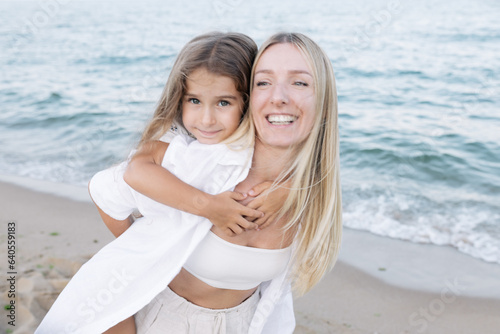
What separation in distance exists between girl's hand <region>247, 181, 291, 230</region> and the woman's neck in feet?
0.22

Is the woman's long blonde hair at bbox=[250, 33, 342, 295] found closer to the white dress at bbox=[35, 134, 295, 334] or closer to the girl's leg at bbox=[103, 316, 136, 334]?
the white dress at bbox=[35, 134, 295, 334]

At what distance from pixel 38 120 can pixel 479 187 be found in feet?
24.7

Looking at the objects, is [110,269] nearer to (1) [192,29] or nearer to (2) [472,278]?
(2) [472,278]

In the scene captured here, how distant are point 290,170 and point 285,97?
1.05 ft

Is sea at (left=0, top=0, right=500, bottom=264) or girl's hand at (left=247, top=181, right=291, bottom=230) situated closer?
girl's hand at (left=247, top=181, right=291, bottom=230)

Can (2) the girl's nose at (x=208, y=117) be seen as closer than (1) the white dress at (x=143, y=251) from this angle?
No

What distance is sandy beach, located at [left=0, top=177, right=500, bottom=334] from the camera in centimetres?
352

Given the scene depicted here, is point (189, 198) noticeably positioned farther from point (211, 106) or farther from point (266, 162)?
point (211, 106)

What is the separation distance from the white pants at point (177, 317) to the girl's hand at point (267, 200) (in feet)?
1.48

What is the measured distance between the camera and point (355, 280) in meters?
4.13

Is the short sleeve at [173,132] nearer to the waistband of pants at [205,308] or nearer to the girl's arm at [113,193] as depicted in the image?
the girl's arm at [113,193]

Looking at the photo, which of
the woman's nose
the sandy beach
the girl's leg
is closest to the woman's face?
the woman's nose

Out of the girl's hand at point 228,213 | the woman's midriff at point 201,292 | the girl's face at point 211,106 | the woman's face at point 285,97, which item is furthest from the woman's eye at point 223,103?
the woman's midriff at point 201,292

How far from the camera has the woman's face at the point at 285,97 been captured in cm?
212
